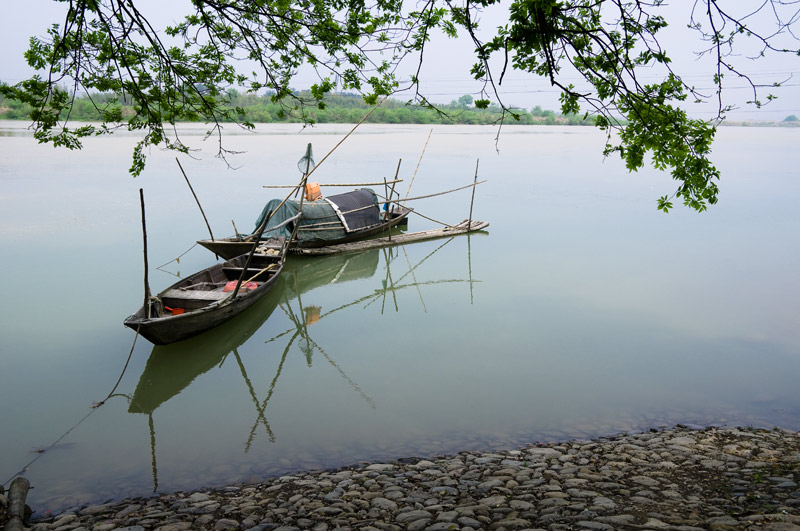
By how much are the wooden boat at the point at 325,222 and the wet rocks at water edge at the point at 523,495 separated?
9652mm

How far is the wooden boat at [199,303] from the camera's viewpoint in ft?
29.3

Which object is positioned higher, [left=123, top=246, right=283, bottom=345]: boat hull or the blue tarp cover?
the blue tarp cover

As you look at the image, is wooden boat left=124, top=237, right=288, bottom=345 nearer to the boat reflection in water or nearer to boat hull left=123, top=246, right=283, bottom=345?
boat hull left=123, top=246, right=283, bottom=345

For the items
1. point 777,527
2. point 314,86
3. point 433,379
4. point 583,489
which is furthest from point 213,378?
point 777,527

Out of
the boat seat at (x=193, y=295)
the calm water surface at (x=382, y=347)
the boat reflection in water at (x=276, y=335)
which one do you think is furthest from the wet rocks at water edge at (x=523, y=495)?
the boat seat at (x=193, y=295)

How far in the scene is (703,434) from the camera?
6.68m

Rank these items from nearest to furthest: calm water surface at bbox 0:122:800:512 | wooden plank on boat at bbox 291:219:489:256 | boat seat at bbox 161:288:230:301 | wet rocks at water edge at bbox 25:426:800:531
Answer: wet rocks at water edge at bbox 25:426:800:531, calm water surface at bbox 0:122:800:512, boat seat at bbox 161:288:230:301, wooden plank on boat at bbox 291:219:489:256

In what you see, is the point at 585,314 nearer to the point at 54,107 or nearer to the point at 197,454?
the point at 197,454

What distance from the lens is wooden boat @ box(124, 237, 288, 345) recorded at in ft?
29.3

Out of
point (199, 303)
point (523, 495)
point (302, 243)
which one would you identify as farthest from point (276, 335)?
point (523, 495)

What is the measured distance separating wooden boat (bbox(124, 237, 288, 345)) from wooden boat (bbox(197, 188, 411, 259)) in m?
2.06

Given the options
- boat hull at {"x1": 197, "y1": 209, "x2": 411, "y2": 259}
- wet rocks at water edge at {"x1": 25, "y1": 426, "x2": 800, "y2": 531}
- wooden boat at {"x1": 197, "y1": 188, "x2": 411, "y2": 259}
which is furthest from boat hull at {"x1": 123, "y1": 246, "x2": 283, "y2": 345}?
wet rocks at water edge at {"x1": 25, "y1": 426, "x2": 800, "y2": 531}

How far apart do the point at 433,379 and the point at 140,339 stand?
517 cm

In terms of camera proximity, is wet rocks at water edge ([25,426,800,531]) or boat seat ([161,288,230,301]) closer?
wet rocks at water edge ([25,426,800,531])
